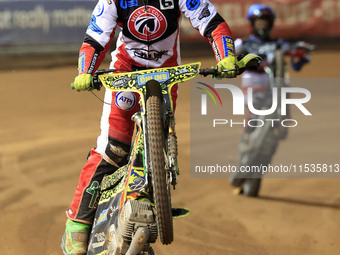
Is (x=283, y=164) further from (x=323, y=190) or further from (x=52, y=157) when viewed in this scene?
(x=52, y=157)

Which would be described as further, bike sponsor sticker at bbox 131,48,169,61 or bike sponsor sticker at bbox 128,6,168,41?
bike sponsor sticker at bbox 131,48,169,61

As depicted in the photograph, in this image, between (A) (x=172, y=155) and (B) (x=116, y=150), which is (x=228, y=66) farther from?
(B) (x=116, y=150)

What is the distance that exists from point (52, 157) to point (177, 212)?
624cm

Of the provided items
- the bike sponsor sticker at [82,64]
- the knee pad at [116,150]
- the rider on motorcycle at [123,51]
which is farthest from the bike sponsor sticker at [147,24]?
the knee pad at [116,150]

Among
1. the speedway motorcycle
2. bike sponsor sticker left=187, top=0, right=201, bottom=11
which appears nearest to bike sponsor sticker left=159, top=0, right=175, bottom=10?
bike sponsor sticker left=187, top=0, right=201, bottom=11

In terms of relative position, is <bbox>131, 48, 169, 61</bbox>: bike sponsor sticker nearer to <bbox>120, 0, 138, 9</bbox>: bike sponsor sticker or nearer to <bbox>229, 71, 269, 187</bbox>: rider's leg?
<bbox>120, 0, 138, 9</bbox>: bike sponsor sticker

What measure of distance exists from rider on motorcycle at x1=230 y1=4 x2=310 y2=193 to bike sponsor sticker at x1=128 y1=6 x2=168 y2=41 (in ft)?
14.3

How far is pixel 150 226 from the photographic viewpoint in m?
4.37

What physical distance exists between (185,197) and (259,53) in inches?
92.1

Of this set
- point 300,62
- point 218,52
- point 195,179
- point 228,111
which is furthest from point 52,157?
point 218,52

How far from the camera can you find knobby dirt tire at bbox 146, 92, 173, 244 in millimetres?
4309

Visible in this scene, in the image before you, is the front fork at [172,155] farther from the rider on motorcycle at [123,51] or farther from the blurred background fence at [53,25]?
the blurred background fence at [53,25]

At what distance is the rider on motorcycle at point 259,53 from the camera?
930cm

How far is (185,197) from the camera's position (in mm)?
8906
